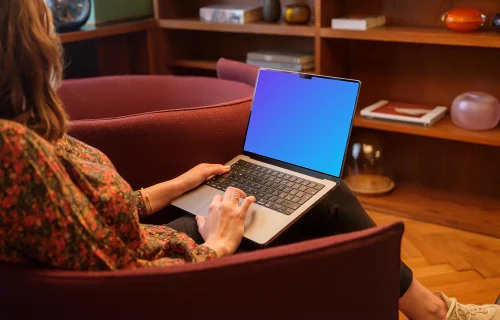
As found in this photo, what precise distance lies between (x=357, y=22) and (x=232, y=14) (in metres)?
0.62

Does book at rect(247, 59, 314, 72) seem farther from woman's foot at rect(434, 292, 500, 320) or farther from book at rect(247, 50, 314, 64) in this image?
woman's foot at rect(434, 292, 500, 320)

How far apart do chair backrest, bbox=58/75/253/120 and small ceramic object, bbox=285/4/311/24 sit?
70cm

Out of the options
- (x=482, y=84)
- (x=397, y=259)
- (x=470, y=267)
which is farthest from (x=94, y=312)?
(x=482, y=84)

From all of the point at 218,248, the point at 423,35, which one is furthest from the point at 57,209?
the point at 423,35

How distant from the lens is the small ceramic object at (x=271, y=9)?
2.61 meters

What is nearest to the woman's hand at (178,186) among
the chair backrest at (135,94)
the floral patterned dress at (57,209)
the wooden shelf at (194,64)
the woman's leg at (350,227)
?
the woman's leg at (350,227)

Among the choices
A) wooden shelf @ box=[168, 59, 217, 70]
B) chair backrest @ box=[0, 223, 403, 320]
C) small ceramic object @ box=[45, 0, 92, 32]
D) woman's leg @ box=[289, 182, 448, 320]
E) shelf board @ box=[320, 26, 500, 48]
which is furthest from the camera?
wooden shelf @ box=[168, 59, 217, 70]

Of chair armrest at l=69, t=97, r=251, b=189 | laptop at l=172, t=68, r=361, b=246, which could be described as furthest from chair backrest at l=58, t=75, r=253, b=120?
laptop at l=172, t=68, r=361, b=246

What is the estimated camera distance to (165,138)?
4.95 feet

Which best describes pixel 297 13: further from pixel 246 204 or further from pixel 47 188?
pixel 47 188

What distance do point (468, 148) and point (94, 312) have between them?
2066mm

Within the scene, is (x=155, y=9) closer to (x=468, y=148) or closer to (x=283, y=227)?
(x=468, y=148)

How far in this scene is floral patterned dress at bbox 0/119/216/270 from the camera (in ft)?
2.56

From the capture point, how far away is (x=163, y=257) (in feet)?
3.51
